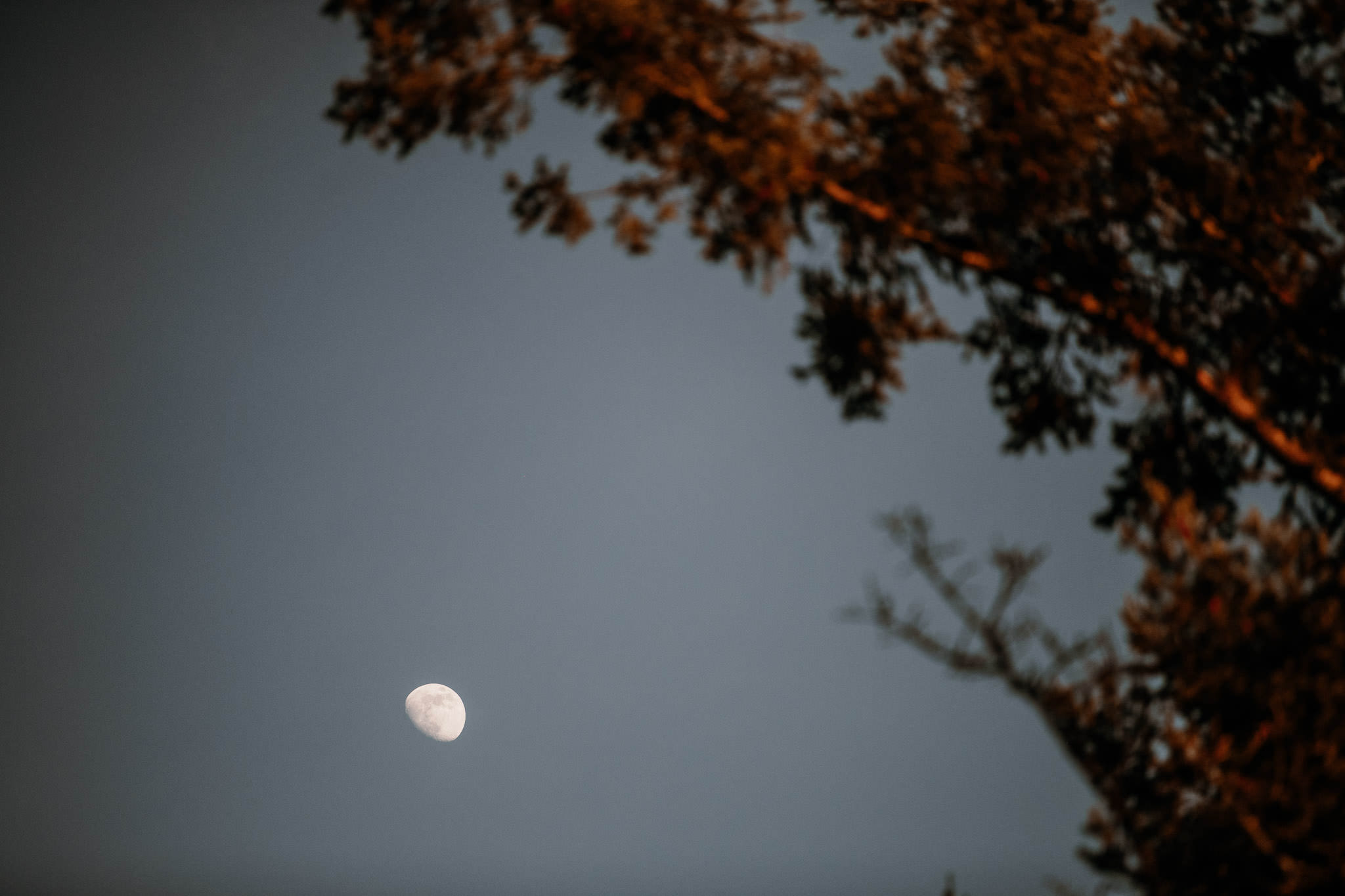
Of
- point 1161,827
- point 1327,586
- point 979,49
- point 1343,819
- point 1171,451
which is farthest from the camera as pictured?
point 1171,451

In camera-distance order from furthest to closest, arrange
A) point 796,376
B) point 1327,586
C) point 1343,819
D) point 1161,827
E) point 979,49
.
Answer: point 796,376
point 979,49
point 1161,827
point 1327,586
point 1343,819

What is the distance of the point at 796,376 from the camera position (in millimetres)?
9031

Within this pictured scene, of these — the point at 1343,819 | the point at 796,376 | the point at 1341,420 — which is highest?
the point at 796,376

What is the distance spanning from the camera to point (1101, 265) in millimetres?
7512

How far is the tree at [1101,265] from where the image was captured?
20.2 feet

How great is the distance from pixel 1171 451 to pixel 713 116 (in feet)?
19.0

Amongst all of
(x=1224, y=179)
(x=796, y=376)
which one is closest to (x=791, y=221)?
(x=796, y=376)

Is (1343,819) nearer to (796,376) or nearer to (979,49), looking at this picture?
(796,376)

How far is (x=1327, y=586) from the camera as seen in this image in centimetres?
637

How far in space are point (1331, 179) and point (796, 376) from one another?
617 cm

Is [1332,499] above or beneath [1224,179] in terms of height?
beneath

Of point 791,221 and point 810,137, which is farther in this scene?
point 791,221

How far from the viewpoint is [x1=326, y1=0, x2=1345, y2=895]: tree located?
6160 mm

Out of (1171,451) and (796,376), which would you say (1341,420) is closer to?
(1171,451)
